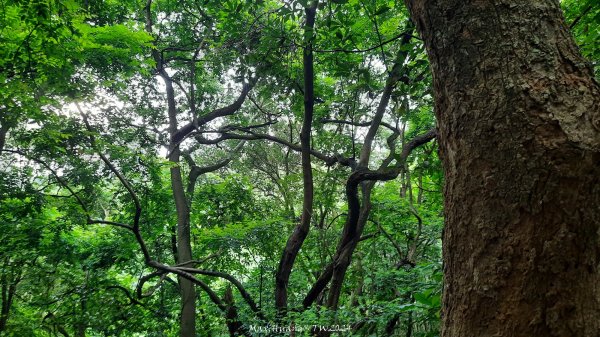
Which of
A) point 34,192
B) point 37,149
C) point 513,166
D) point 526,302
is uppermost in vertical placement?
point 37,149

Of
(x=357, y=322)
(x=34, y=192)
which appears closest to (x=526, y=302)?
(x=357, y=322)

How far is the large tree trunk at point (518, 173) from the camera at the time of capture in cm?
70

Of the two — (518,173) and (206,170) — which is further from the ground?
(206,170)

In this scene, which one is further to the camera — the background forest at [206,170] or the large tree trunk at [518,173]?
the background forest at [206,170]

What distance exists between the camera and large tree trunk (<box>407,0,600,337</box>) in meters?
0.70

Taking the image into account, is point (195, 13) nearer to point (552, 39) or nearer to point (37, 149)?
point (37, 149)

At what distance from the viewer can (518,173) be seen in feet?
2.41

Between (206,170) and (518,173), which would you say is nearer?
(518,173)

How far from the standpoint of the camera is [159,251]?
7.60m

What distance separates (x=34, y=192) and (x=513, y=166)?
5.73 meters

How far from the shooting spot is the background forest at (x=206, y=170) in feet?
11.4

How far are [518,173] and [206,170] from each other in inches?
311

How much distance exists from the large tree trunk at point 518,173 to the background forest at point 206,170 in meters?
1.86

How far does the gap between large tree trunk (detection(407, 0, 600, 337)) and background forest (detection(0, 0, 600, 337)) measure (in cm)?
186
